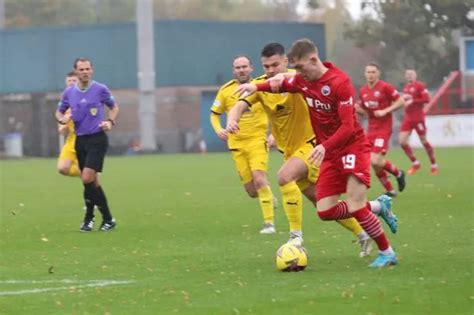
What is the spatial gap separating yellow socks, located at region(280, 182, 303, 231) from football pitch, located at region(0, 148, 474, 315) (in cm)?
43

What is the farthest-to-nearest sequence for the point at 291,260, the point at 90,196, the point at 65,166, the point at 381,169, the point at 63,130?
the point at 381,169
the point at 63,130
the point at 65,166
the point at 90,196
the point at 291,260

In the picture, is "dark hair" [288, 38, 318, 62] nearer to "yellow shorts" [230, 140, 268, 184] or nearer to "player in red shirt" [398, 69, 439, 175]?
"yellow shorts" [230, 140, 268, 184]

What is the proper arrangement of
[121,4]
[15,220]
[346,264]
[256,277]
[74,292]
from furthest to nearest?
1. [121,4]
2. [15,220]
3. [346,264]
4. [256,277]
5. [74,292]

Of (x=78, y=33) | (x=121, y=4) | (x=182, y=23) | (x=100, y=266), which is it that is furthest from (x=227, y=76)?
(x=100, y=266)

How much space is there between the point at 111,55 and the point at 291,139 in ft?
152

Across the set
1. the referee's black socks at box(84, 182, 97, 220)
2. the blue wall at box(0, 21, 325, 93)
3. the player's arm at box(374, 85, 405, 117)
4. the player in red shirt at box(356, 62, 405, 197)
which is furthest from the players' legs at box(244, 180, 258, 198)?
the blue wall at box(0, 21, 325, 93)

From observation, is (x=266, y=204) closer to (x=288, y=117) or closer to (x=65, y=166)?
(x=288, y=117)

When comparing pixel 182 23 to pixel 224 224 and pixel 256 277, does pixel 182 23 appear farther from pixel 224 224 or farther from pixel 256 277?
pixel 256 277

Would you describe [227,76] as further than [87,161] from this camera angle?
Yes

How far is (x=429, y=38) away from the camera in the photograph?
181 feet

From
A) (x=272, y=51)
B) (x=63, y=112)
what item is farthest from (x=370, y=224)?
(x=63, y=112)

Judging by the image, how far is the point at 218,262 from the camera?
11172mm

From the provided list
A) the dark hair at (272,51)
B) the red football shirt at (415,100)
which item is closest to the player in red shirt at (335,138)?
the dark hair at (272,51)

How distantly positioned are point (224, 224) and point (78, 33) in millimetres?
43731
